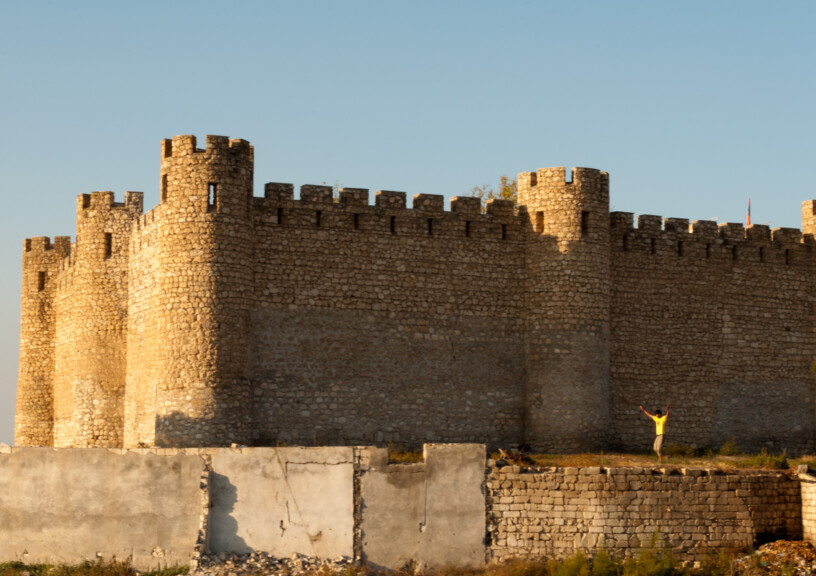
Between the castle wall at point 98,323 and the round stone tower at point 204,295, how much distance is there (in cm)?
404

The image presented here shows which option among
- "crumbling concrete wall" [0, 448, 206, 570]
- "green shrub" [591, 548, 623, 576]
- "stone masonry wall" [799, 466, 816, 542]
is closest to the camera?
"green shrub" [591, 548, 623, 576]

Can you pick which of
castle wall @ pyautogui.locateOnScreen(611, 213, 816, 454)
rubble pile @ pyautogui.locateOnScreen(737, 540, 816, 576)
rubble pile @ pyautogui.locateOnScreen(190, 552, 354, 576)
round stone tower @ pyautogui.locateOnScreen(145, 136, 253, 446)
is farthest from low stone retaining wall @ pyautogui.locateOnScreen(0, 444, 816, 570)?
castle wall @ pyautogui.locateOnScreen(611, 213, 816, 454)

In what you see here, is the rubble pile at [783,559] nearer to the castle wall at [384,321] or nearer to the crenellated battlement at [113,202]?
the castle wall at [384,321]

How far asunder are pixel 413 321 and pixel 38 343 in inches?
419

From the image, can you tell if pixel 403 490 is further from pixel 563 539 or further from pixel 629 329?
pixel 629 329

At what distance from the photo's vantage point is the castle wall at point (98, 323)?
32.0 m

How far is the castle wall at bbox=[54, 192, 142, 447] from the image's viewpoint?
105 feet

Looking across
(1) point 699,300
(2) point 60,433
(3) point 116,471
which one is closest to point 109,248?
(2) point 60,433

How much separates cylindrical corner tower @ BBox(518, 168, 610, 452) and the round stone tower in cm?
622

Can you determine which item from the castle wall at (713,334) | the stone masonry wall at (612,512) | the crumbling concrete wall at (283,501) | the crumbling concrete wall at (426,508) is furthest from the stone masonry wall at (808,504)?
the crumbling concrete wall at (283,501)

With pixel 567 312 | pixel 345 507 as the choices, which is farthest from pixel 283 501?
pixel 567 312

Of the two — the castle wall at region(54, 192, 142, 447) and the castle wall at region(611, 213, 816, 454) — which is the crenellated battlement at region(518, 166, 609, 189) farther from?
the castle wall at region(54, 192, 142, 447)

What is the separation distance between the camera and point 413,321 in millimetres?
29672

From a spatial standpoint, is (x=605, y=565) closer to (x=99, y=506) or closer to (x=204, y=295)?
(x=99, y=506)
